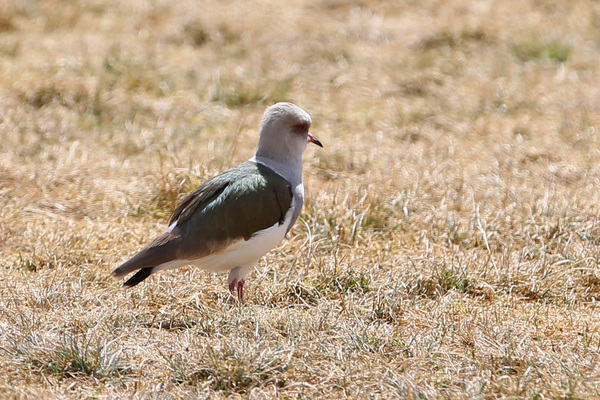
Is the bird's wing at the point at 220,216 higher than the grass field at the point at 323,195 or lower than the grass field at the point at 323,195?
higher

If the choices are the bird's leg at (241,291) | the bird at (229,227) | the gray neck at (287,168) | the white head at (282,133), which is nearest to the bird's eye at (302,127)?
the white head at (282,133)

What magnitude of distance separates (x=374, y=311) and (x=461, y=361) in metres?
0.78

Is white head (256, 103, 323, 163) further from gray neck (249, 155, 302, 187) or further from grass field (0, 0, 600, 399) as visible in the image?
grass field (0, 0, 600, 399)

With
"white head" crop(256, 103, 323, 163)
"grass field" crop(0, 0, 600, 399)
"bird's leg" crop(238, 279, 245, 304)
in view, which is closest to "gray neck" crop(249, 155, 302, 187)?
"white head" crop(256, 103, 323, 163)

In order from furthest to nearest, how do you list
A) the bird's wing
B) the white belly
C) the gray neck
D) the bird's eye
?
the bird's eye < the gray neck < the white belly < the bird's wing

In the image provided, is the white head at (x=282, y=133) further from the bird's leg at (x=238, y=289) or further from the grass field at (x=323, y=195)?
the bird's leg at (x=238, y=289)

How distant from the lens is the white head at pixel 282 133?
5.40 meters

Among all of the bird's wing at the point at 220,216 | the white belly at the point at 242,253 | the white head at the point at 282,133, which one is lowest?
the white belly at the point at 242,253

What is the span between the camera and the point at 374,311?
16.0 feet

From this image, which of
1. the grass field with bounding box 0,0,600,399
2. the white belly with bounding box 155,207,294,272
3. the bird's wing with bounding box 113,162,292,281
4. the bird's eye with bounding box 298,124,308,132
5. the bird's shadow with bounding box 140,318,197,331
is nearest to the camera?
the grass field with bounding box 0,0,600,399

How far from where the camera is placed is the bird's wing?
4.87 metres

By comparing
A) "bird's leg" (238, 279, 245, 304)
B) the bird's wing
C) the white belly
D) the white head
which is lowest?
"bird's leg" (238, 279, 245, 304)

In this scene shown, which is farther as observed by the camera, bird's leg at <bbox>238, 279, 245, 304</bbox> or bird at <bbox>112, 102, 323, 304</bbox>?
bird's leg at <bbox>238, 279, 245, 304</bbox>

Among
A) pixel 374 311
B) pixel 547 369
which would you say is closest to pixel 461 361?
pixel 547 369
